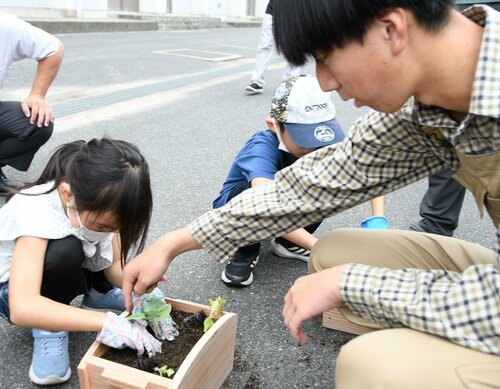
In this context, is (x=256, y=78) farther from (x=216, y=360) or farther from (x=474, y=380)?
(x=474, y=380)

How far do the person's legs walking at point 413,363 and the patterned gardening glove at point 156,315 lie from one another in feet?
1.81

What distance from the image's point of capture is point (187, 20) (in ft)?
51.2

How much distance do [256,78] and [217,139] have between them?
6.05 ft

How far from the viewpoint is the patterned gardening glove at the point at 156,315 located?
134cm

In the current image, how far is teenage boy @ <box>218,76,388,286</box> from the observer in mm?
1923

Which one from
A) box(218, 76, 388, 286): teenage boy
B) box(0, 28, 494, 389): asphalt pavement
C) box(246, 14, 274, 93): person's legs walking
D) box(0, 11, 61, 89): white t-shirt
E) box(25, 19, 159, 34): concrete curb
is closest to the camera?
box(0, 28, 494, 389): asphalt pavement

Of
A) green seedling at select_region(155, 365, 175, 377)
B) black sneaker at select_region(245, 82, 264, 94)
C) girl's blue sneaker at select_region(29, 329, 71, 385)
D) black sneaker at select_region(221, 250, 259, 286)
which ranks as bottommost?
black sneaker at select_region(245, 82, 264, 94)

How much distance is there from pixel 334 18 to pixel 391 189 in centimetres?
55

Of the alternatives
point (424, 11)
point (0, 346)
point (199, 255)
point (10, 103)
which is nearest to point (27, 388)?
point (0, 346)

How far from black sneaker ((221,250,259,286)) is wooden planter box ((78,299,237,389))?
539mm

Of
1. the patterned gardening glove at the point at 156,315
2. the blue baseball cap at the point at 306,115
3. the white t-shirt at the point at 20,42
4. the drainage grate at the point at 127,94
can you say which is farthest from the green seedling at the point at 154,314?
the drainage grate at the point at 127,94

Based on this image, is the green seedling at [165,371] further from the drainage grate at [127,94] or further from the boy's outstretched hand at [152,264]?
the drainage grate at [127,94]

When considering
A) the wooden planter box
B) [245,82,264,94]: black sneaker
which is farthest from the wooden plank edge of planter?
[245,82,264,94]: black sneaker

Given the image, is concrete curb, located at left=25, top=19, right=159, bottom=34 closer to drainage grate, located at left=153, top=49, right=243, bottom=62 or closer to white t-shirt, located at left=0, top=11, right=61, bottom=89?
drainage grate, located at left=153, top=49, right=243, bottom=62
